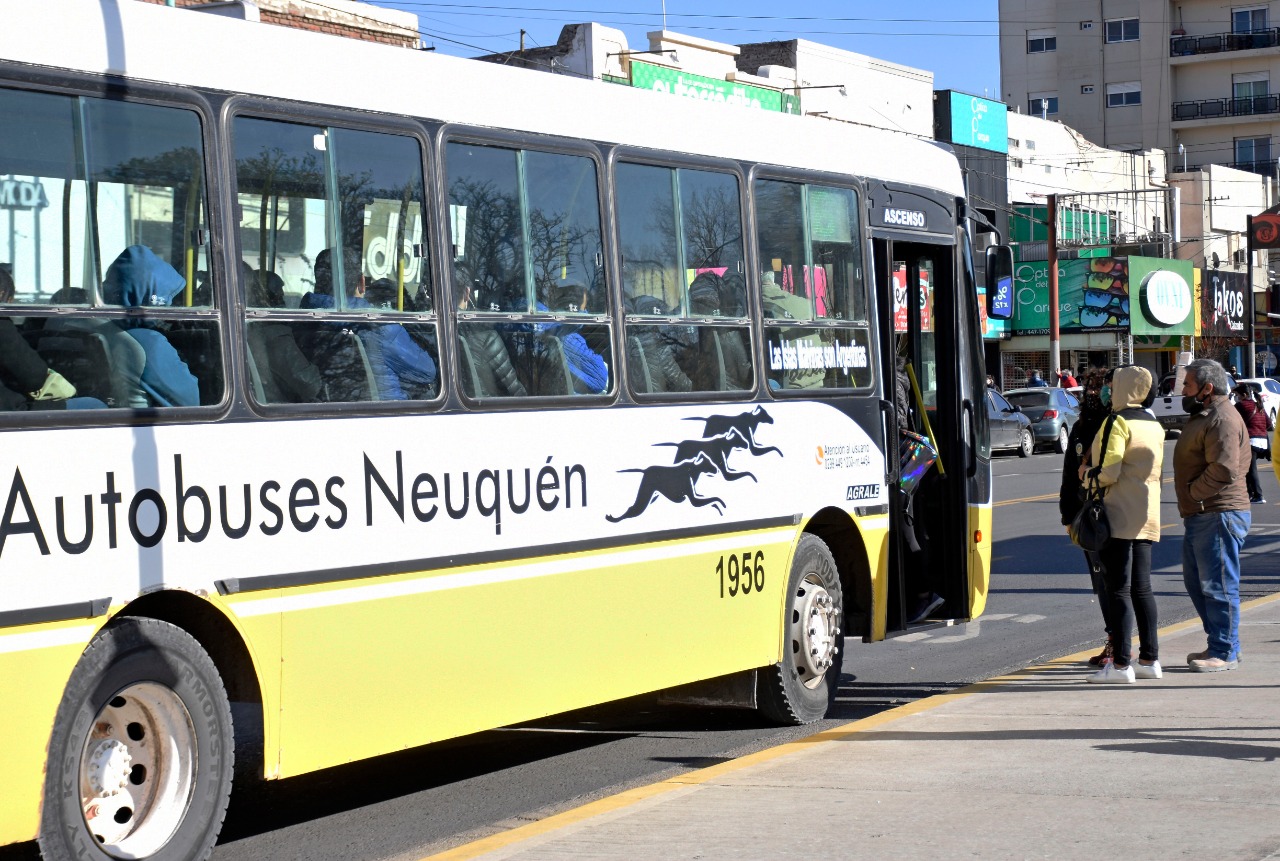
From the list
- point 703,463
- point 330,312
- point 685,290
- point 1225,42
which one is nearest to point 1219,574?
point 703,463

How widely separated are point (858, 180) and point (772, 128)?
0.88 m

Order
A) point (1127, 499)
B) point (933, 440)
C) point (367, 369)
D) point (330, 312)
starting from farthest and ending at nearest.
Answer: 1. point (933, 440)
2. point (1127, 499)
3. point (367, 369)
4. point (330, 312)

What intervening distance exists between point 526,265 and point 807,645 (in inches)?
116

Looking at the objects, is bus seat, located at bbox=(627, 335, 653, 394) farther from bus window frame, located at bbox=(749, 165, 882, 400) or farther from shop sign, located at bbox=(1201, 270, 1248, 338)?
shop sign, located at bbox=(1201, 270, 1248, 338)

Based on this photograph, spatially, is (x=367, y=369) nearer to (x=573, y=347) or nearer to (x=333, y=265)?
(x=333, y=265)

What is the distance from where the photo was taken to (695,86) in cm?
4038

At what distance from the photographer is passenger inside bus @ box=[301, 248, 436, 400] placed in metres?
6.72

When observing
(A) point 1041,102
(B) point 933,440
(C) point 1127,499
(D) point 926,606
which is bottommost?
(D) point 926,606

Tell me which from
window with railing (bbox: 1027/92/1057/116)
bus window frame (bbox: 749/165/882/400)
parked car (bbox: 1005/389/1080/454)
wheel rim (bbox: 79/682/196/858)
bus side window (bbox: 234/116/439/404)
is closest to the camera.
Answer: wheel rim (bbox: 79/682/196/858)

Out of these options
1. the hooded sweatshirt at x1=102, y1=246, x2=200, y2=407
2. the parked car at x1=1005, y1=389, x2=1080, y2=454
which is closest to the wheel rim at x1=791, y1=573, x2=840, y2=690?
the hooded sweatshirt at x1=102, y1=246, x2=200, y2=407

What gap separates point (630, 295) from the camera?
8.34m

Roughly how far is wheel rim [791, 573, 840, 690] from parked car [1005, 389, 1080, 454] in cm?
2969

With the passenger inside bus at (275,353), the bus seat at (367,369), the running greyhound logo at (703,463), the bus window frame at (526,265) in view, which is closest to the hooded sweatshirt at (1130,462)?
the running greyhound logo at (703,463)

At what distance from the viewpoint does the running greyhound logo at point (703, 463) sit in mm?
8266
